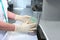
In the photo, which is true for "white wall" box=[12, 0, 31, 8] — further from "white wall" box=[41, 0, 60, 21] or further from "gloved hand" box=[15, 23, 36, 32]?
"gloved hand" box=[15, 23, 36, 32]

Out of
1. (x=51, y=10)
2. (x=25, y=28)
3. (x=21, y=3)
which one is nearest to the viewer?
(x=25, y=28)

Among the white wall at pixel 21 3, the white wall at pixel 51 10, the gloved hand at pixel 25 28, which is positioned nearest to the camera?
the gloved hand at pixel 25 28

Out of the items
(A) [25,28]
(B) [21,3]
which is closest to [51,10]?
(A) [25,28]

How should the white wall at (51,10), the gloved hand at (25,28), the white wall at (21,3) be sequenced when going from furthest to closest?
the white wall at (21,3), the white wall at (51,10), the gloved hand at (25,28)

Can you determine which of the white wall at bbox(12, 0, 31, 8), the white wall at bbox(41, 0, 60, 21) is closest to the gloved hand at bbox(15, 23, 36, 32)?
the white wall at bbox(41, 0, 60, 21)

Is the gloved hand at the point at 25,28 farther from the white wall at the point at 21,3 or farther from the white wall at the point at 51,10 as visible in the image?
the white wall at the point at 21,3

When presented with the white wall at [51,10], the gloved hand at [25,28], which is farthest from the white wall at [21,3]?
the gloved hand at [25,28]

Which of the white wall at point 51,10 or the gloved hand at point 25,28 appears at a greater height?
the white wall at point 51,10

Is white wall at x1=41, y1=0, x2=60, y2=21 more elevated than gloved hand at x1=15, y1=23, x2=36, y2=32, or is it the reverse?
white wall at x1=41, y1=0, x2=60, y2=21

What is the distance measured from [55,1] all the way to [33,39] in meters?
0.66

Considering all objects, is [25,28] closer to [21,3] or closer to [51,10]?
[51,10]

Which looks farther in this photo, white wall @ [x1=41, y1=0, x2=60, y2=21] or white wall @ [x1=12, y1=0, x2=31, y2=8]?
white wall @ [x1=12, y1=0, x2=31, y2=8]

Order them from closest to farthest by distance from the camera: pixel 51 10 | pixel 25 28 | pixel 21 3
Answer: pixel 25 28, pixel 51 10, pixel 21 3

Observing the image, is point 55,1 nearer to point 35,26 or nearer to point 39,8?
point 39,8
